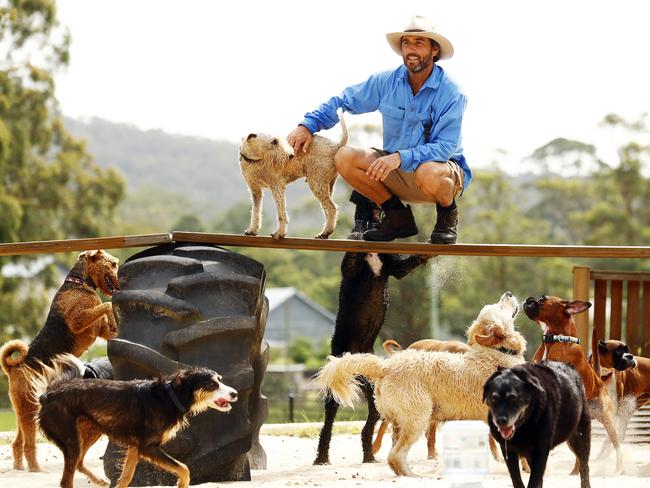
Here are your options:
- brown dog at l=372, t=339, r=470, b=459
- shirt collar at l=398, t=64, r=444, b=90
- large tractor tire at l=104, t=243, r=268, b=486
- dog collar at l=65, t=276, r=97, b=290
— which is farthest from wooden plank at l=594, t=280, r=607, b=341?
dog collar at l=65, t=276, r=97, b=290

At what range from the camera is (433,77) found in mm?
8227

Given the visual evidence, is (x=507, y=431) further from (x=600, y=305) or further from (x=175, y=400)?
(x=600, y=305)

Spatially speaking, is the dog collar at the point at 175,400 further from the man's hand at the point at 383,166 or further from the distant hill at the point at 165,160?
the distant hill at the point at 165,160

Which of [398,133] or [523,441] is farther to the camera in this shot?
[398,133]

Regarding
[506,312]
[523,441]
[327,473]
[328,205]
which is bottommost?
[327,473]

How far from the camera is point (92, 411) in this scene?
6684 mm

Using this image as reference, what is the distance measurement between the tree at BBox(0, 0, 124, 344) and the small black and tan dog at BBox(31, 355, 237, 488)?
31.4 metres

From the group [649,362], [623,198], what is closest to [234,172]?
[623,198]

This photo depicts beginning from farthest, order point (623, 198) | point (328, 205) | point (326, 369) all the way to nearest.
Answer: point (623, 198), point (328, 205), point (326, 369)

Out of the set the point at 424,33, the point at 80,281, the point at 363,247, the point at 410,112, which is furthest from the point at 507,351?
the point at 80,281

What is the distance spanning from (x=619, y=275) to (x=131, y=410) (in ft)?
14.1

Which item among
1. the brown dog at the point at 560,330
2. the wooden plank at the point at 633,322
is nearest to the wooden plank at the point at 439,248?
the brown dog at the point at 560,330

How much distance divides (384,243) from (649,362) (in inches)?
85.9

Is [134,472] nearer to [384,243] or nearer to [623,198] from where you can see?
[384,243]
